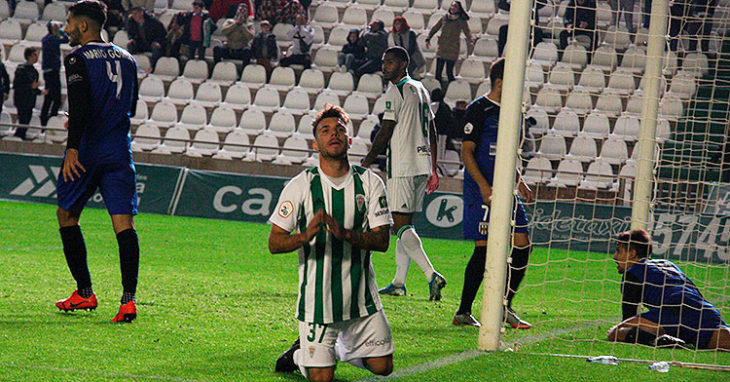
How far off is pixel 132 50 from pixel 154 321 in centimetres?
1410

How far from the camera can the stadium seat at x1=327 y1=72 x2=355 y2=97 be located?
58.7 feet

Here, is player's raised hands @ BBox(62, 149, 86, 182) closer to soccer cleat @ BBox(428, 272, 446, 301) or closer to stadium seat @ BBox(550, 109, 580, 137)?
soccer cleat @ BBox(428, 272, 446, 301)

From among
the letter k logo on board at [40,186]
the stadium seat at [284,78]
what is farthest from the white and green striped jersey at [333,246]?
the stadium seat at [284,78]

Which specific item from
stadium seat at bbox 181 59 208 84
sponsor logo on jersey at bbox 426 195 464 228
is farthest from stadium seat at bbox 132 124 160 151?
sponsor logo on jersey at bbox 426 195 464 228

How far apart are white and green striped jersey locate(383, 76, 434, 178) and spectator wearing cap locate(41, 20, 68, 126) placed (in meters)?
11.5

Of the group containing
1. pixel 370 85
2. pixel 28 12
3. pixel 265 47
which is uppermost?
pixel 28 12

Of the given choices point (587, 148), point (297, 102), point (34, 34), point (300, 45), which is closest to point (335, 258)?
point (587, 148)

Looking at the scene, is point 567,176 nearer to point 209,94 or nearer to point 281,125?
point 281,125

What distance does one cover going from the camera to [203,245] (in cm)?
1048

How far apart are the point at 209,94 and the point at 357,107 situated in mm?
3174

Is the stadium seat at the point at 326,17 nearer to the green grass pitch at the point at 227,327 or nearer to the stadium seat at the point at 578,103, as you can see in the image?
the stadium seat at the point at 578,103

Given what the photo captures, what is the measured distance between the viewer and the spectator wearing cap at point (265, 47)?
1794cm

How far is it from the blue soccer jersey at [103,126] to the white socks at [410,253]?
231 centimetres

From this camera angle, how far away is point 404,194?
7270 millimetres
